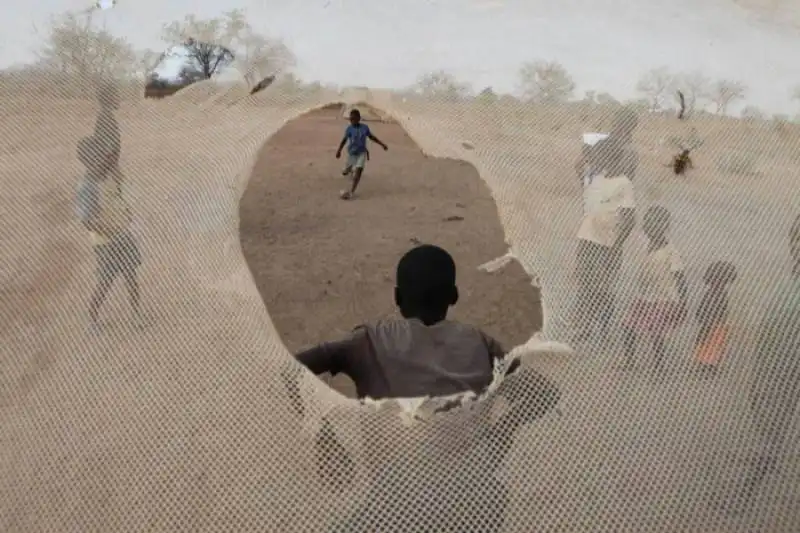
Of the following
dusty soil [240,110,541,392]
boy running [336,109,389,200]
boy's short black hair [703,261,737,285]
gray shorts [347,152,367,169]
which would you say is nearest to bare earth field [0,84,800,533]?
boy's short black hair [703,261,737,285]

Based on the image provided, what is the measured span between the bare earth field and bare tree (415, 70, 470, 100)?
0.22 feet

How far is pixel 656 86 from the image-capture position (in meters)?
3.32

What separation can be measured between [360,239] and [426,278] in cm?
607

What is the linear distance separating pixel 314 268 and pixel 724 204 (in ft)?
16.4

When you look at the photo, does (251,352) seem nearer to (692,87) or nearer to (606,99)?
(606,99)

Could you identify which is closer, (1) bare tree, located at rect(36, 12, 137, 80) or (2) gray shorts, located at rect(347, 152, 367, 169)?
(1) bare tree, located at rect(36, 12, 137, 80)

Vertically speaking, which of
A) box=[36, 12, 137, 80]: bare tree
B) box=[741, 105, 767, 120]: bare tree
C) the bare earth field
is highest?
box=[36, 12, 137, 80]: bare tree

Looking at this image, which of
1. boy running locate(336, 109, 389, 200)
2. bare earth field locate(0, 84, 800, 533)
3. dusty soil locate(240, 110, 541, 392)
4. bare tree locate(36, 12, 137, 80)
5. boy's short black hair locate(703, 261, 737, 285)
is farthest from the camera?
boy running locate(336, 109, 389, 200)

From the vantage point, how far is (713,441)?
255cm

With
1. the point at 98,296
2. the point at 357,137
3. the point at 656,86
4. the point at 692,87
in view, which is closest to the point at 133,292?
the point at 98,296

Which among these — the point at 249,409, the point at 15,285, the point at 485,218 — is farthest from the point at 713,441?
the point at 485,218

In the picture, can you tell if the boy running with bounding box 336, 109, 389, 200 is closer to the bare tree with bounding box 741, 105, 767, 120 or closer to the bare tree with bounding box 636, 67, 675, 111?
the bare tree with bounding box 636, 67, 675, 111

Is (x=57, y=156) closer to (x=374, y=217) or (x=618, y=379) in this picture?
(x=618, y=379)

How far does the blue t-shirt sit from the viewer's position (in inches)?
401
